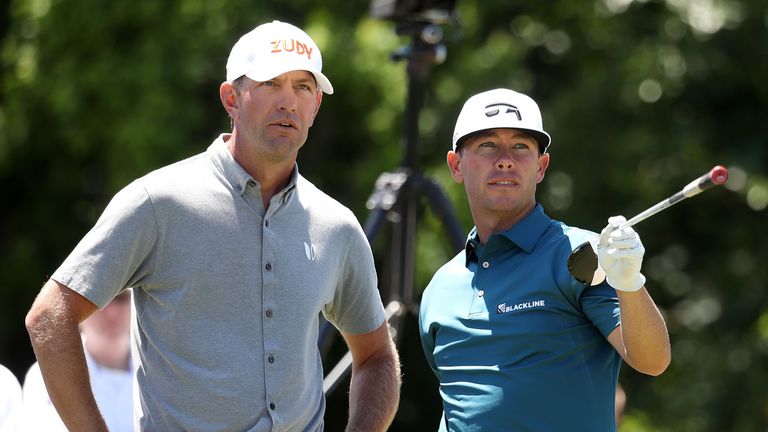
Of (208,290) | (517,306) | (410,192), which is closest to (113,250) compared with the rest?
(208,290)

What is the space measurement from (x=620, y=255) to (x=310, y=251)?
2.54 ft

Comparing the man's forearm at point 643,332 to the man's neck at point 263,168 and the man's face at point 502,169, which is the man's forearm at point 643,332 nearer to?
the man's face at point 502,169

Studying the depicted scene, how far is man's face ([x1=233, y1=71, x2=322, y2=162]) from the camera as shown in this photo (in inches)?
111

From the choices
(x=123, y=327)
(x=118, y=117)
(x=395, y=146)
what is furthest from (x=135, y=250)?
(x=118, y=117)

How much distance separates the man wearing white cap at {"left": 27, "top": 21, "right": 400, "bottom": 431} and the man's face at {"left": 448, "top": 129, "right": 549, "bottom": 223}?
0.39m

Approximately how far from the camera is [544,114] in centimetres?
916

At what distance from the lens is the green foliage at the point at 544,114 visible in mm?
8484

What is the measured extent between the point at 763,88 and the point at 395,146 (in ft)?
10.00

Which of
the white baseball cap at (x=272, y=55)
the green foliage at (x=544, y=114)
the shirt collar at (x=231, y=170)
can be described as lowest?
the shirt collar at (x=231, y=170)

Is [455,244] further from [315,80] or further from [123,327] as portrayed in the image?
[315,80]

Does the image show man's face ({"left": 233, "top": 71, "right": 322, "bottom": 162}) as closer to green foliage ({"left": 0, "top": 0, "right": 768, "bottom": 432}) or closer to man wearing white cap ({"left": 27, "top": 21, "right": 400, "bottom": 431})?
→ man wearing white cap ({"left": 27, "top": 21, "right": 400, "bottom": 431})

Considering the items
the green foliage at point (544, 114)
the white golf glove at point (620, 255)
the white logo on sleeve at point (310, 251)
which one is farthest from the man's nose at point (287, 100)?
the green foliage at point (544, 114)

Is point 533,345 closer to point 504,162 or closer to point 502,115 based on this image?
point 504,162

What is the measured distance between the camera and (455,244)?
4.55 meters
